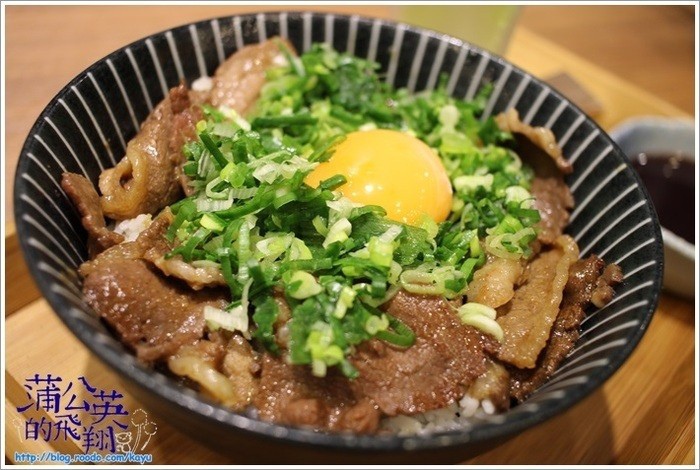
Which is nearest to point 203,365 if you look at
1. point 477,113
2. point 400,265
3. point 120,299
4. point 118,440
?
point 120,299

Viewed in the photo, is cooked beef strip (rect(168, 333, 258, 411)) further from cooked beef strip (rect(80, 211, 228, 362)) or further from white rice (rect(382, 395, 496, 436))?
white rice (rect(382, 395, 496, 436))

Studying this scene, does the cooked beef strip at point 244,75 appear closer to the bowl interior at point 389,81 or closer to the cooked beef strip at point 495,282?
the bowl interior at point 389,81

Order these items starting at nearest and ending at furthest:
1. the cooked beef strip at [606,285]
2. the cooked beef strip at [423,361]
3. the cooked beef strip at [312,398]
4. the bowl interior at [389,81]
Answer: the bowl interior at [389,81] → the cooked beef strip at [312,398] → the cooked beef strip at [423,361] → the cooked beef strip at [606,285]

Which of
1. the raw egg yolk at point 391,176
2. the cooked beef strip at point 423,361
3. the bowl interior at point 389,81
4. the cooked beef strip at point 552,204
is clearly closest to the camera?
the bowl interior at point 389,81

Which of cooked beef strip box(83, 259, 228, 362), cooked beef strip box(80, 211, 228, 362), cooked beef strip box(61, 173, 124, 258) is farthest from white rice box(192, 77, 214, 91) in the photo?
cooked beef strip box(83, 259, 228, 362)

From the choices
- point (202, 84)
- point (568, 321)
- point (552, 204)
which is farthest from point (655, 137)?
point (202, 84)

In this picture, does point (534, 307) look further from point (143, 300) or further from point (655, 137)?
point (655, 137)

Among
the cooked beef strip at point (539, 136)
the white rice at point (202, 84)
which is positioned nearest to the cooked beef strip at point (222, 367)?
the white rice at point (202, 84)
